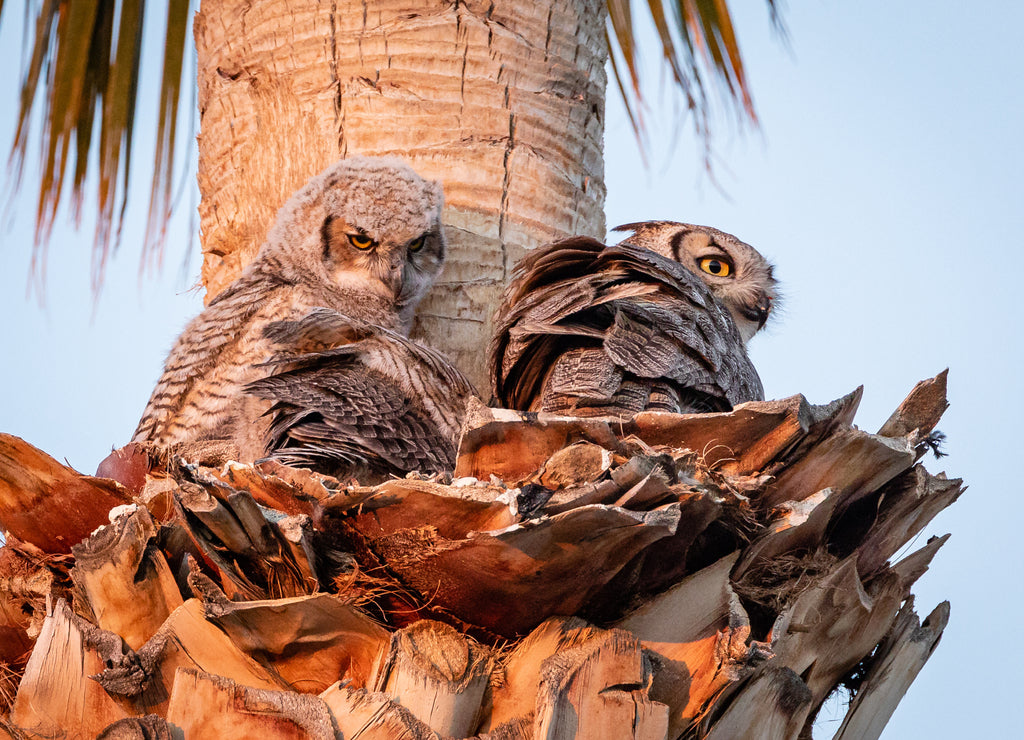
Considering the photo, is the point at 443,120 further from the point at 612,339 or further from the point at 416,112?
the point at 612,339

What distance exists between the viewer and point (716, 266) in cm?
459

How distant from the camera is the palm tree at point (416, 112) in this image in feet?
11.9

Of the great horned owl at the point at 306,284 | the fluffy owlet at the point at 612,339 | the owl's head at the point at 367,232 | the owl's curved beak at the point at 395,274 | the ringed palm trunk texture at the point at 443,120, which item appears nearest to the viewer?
the fluffy owlet at the point at 612,339

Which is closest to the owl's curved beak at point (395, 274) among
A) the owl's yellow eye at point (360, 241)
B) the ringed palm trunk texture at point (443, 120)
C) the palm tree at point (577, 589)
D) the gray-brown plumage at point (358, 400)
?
the owl's yellow eye at point (360, 241)

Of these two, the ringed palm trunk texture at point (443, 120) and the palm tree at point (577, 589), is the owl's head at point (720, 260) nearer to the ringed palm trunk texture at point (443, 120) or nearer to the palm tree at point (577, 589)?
the ringed palm trunk texture at point (443, 120)

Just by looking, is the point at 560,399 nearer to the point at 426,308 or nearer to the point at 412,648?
the point at 412,648

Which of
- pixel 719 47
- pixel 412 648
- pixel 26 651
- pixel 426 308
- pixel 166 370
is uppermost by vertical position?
pixel 719 47

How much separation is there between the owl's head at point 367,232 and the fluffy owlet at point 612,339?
771mm

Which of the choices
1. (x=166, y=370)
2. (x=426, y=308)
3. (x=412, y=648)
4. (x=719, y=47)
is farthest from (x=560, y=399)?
(x=166, y=370)

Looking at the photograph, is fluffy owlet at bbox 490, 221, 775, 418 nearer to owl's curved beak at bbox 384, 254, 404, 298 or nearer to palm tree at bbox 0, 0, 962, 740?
palm tree at bbox 0, 0, 962, 740

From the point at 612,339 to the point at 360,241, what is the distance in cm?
189

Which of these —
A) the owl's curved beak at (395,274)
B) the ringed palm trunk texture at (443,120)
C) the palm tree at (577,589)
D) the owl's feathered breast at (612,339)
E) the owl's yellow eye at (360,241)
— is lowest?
the palm tree at (577,589)

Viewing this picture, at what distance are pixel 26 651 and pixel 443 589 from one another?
1253 millimetres

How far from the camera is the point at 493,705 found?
2188mm
